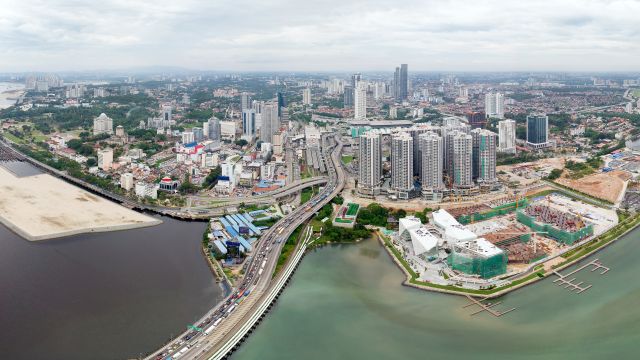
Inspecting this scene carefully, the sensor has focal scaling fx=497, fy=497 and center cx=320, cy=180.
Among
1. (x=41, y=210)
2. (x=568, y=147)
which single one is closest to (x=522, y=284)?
(x=41, y=210)

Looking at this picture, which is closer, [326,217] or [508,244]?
[508,244]

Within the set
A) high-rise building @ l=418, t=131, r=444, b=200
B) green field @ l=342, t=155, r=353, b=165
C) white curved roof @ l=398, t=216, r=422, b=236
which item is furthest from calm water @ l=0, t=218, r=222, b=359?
green field @ l=342, t=155, r=353, b=165

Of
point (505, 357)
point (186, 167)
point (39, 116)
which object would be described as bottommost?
point (505, 357)

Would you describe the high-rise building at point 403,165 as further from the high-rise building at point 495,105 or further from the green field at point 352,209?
the high-rise building at point 495,105

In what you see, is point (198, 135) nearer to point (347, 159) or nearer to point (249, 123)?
point (249, 123)

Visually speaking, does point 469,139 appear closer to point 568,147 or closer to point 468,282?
point 468,282

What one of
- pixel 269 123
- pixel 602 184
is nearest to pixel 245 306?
pixel 602 184

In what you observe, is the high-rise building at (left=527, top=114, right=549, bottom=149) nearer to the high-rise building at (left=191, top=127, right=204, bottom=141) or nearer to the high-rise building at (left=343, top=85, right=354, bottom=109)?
the high-rise building at (left=191, top=127, right=204, bottom=141)
